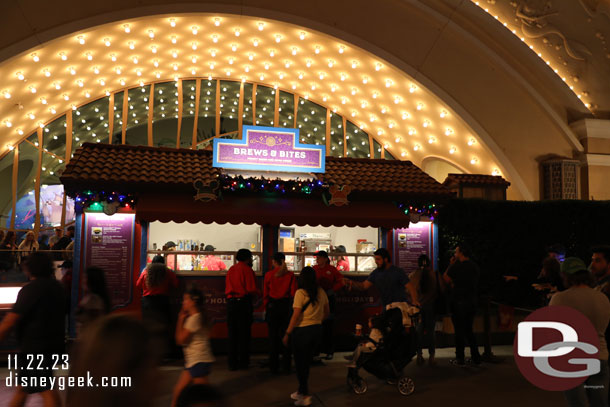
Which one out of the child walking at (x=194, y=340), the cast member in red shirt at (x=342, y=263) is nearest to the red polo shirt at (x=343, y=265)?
the cast member in red shirt at (x=342, y=263)

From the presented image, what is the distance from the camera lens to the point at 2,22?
14375 millimetres

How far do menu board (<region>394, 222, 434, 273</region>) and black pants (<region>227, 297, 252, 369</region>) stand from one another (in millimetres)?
3970

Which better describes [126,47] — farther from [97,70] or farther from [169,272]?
[169,272]

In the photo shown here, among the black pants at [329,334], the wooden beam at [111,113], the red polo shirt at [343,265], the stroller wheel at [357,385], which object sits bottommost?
the stroller wheel at [357,385]

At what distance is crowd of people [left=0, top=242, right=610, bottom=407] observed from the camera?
1917 mm

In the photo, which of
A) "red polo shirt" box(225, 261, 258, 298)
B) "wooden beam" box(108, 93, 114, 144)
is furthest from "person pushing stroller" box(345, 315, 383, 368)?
"wooden beam" box(108, 93, 114, 144)

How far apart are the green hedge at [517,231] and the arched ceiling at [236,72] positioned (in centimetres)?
476

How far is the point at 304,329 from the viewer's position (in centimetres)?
607

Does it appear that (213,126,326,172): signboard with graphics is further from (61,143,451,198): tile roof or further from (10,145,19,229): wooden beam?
(10,145,19,229): wooden beam

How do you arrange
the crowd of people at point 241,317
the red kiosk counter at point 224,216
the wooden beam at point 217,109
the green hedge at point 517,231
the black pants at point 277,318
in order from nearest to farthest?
the crowd of people at point 241,317 → the black pants at point 277,318 → the red kiosk counter at point 224,216 → the green hedge at point 517,231 → the wooden beam at point 217,109

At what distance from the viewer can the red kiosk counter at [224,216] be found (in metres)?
9.53

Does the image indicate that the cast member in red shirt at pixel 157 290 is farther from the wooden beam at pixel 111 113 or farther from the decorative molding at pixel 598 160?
the decorative molding at pixel 598 160

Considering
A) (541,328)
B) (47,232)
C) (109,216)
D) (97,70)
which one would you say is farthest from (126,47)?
(541,328)

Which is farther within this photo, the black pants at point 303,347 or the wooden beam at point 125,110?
the wooden beam at point 125,110
